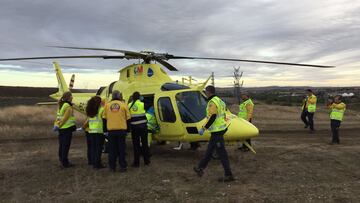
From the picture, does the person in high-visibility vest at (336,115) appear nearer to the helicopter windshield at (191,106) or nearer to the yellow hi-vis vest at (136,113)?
the helicopter windshield at (191,106)

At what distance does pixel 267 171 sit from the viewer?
8.34m

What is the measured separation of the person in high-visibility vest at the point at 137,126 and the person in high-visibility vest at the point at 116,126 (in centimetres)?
34

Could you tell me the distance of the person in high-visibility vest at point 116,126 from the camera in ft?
28.1

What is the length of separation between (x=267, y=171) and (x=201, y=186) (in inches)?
79.5

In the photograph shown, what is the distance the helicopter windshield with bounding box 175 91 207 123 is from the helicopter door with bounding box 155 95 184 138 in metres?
0.20

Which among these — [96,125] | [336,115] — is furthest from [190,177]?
[336,115]

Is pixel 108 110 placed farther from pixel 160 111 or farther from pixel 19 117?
pixel 19 117

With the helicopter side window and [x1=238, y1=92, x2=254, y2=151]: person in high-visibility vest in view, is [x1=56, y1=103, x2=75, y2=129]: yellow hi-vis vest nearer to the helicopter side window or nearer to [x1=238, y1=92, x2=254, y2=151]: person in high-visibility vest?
the helicopter side window

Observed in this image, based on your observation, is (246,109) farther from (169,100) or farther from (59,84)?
(59,84)

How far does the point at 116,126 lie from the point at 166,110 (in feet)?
6.42

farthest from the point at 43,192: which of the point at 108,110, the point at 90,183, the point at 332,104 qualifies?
the point at 332,104

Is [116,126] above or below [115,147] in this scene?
above

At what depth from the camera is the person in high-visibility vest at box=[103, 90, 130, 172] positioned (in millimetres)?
8555

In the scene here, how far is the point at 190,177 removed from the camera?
7875 millimetres
